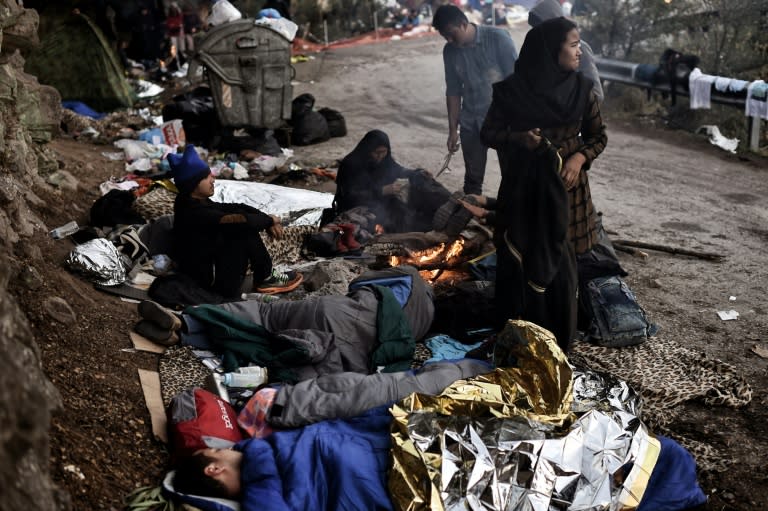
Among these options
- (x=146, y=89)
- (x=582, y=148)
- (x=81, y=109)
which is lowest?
(x=81, y=109)

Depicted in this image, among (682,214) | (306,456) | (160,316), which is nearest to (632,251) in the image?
(682,214)

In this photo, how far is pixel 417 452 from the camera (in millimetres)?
3238

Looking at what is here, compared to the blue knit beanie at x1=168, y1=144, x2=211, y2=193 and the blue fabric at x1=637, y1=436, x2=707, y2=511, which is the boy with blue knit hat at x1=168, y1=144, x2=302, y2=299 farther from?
the blue fabric at x1=637, y1=436, x2=707, y2=511

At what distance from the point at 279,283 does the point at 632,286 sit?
275cm

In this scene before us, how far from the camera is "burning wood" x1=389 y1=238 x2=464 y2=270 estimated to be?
6129 mm

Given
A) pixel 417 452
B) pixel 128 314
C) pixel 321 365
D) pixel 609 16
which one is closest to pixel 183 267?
pixel 128 314

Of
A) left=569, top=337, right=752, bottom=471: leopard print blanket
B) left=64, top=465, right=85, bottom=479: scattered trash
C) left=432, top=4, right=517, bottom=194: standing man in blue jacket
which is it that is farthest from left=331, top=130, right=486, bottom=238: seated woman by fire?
left=64, top=465, right=85, bottom=479: scattered trash

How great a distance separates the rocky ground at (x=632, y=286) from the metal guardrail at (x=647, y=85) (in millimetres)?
398

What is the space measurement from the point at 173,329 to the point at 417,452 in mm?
1993

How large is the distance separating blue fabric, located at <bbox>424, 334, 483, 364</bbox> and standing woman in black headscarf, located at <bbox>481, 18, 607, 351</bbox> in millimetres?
314

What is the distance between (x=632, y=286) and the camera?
607 cm

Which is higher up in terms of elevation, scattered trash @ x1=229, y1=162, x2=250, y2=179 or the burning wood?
scattered trash @ x1=229, y1=162, x2=250, y2=179

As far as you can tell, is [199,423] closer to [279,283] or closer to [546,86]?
[279,283]

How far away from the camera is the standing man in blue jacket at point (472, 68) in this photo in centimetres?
702
